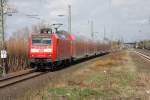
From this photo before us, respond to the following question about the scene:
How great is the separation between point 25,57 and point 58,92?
23.3 m

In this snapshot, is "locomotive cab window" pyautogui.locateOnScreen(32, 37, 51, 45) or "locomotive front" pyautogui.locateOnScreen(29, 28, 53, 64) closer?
"locomotive front" pyautogui.locateOnScreen(29, 28, 53, 64)

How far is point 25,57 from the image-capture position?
130 feet

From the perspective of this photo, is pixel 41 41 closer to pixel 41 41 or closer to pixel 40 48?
pixel 41 41

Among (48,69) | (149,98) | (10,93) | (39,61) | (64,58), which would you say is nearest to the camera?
(149,98)

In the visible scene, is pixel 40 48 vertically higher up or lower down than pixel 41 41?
lower down

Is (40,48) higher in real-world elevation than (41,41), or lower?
lower

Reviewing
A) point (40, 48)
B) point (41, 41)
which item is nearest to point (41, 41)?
point (41, 41)

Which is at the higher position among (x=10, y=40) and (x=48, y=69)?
(x=10, y=40)

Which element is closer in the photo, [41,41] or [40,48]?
[40,48]

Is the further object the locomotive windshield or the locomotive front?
the locomotive windshield

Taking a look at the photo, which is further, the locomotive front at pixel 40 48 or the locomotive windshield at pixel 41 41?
the locomotive windshield at pixel 41 41

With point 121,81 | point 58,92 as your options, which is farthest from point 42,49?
point 58,92

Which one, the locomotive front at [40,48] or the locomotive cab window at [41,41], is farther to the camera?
the locomotive cab window at [41,41]

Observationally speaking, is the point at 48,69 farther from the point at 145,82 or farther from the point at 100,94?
the point at 100,94
